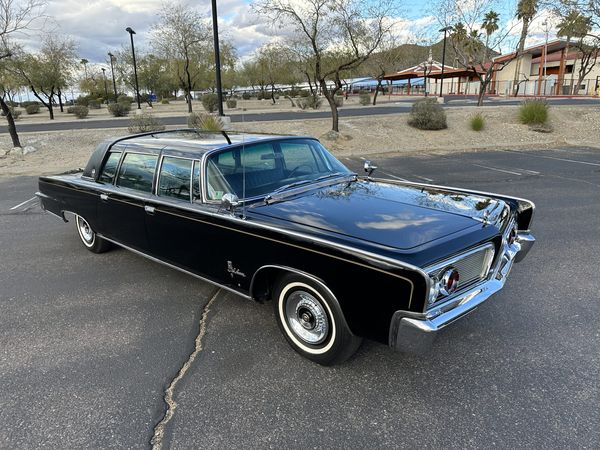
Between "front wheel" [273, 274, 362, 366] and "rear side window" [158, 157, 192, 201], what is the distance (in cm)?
129

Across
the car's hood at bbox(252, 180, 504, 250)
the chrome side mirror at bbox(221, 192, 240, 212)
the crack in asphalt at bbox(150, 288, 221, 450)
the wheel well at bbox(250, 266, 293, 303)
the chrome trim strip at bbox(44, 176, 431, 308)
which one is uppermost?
the chrome side mirror at bbox(221, 192, 240, 212)

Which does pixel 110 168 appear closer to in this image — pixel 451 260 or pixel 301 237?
pixel 301 237

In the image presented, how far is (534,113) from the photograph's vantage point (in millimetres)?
19000

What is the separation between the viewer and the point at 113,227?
467 centimetres

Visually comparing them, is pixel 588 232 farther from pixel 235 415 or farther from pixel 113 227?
pixel 113 227

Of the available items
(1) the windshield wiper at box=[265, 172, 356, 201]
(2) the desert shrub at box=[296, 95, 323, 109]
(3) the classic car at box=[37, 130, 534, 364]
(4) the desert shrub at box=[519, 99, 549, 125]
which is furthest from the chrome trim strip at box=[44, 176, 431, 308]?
(2) the desert shrub at box=[296, 95, 323, 109]

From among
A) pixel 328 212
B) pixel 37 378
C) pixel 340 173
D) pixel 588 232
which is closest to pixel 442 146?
pixel 588 232

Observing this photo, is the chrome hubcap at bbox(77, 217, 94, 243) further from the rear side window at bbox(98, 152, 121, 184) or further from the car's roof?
the car's roof

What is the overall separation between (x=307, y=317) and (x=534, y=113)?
19.7 m

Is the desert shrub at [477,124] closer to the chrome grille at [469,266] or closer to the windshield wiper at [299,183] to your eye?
the windshield wiper at [299,183]

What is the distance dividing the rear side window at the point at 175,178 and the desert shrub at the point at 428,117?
16.7m

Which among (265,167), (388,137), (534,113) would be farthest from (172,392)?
(534,113)

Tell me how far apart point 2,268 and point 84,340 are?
2.38 m

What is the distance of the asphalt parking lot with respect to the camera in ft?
8.00
